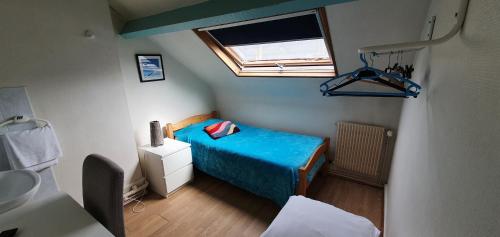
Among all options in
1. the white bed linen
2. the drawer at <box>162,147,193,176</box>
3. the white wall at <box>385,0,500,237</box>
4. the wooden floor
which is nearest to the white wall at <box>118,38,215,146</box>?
the drawer at <box>162,147,193,176</box>

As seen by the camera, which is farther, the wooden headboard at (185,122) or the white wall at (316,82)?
the wooden headboard at (185,122)

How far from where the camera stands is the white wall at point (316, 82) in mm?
1663

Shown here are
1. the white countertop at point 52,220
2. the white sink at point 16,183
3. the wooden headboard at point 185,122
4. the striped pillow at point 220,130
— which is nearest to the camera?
the white countertop at point 52,220

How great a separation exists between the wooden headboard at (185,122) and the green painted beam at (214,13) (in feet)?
4.31

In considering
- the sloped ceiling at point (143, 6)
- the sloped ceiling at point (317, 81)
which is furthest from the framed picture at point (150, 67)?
the sloped ceiling at point (143, 6)

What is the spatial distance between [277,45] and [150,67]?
5.50ft

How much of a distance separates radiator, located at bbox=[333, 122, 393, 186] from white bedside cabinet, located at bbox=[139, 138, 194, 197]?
200 centimetres

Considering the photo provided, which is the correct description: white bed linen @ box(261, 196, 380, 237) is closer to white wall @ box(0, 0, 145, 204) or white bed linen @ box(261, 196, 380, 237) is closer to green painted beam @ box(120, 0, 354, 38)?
green painted beam @ box(120, 0, 354, 38)

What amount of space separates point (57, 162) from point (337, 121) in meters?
3.07

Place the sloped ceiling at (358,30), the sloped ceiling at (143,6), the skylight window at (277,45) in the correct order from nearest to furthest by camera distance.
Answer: the sloped ceiling at (358,30)
the sloped ceiling at (143,6)
the skylight window at (277,45)

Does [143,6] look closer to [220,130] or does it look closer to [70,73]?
[70,73]

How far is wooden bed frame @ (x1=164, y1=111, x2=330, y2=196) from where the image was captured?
212 cm

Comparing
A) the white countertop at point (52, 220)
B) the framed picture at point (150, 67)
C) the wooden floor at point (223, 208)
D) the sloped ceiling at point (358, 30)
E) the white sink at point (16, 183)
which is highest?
the sloped ceiling at point (358, 30)

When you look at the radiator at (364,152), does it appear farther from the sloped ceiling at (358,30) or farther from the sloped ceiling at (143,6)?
the sloped ceiling at (143,6)
